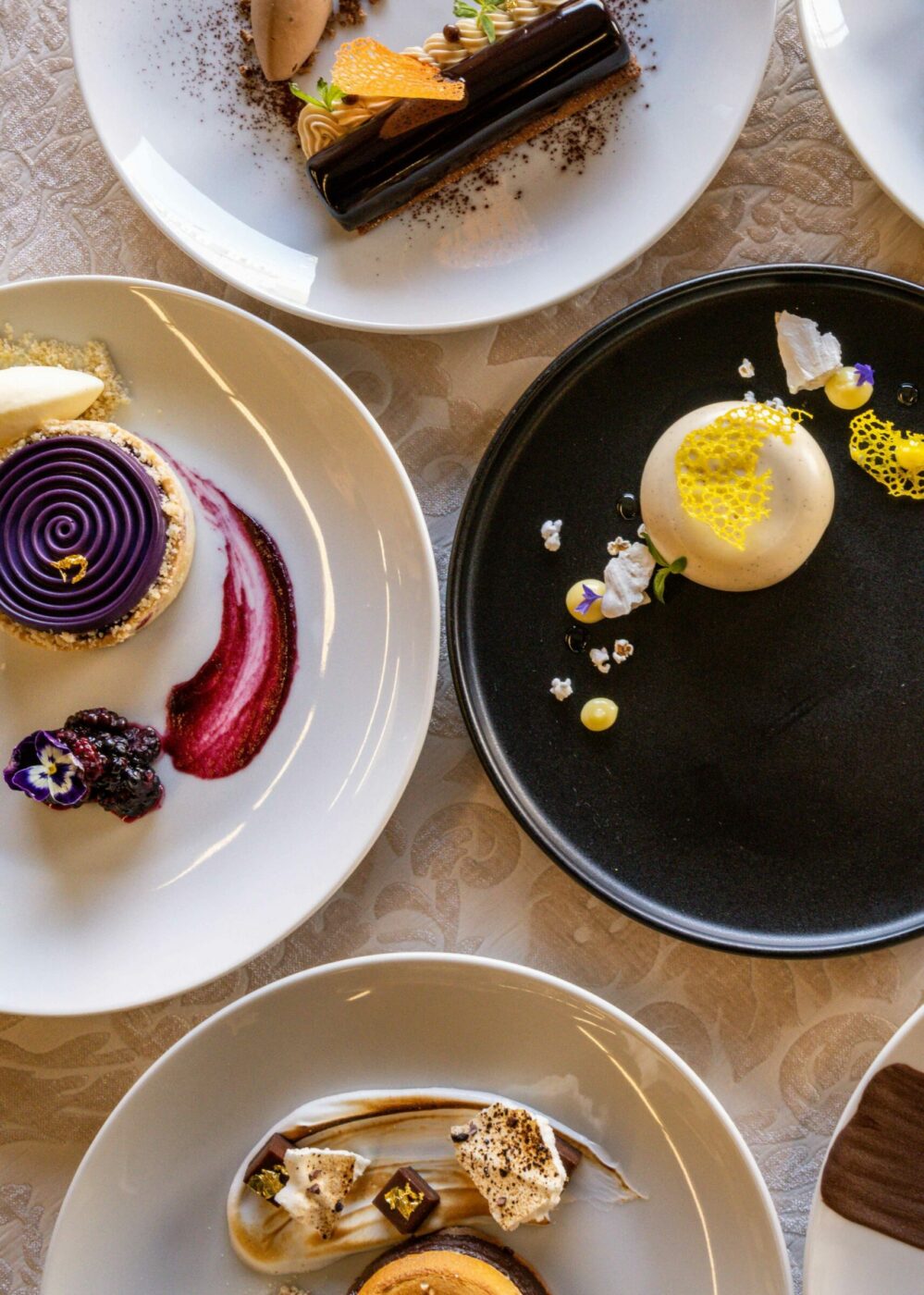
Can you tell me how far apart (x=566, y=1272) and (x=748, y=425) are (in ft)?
4.56

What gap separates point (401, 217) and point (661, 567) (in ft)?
2.43

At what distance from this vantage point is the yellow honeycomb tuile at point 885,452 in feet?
5.66

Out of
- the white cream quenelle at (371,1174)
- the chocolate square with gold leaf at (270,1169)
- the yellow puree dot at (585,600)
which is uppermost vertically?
the yellow puree dot at (585,600)

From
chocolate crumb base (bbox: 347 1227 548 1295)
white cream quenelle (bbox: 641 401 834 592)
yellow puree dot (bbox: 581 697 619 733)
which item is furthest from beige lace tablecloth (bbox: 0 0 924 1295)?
chocolate crumb base (bbox: 347 1227 548 1295)

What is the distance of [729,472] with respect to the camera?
5.56ft

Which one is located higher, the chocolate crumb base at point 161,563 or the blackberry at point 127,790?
the chocolate crumb base at point 161,563

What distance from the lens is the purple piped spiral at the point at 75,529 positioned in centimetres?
168

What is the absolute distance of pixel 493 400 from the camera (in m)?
1.83

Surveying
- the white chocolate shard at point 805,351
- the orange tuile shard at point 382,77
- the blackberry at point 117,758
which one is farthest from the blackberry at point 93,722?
the white chocolate shard at point 805,351

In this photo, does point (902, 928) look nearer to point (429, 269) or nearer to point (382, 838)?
point (382, 838)

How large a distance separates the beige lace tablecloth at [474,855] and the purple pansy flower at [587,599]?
0.25 m

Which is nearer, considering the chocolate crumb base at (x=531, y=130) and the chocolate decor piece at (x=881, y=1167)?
the chocolate decor piece at (x=881, y=1167)

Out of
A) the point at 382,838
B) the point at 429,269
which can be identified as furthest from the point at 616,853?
the point at 429,269

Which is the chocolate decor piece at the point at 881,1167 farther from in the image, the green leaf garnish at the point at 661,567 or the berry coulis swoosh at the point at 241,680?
the berry coulis swoosh at the point at 241,680
